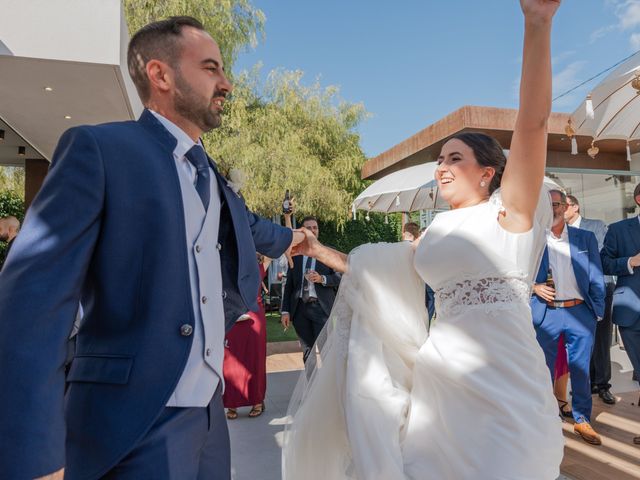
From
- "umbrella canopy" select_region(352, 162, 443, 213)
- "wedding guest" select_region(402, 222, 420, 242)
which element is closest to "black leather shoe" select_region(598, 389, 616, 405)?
"umbrella canopy" select_region(352, 162, 443, 213)

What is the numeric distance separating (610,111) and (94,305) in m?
5.53

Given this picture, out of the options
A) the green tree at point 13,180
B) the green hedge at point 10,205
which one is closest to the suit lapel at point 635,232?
the green hedge at point 10,205

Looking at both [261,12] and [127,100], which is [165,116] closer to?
[127,100]

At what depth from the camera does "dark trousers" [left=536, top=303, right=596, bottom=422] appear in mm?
4867

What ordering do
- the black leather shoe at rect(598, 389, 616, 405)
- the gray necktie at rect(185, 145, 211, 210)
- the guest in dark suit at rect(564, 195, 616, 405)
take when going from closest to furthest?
the gray necktie at rect(185, 145, 211, 210) < the black leather shoe at rect(598, 389, 616, 405) < the guest in dark suit at rect(564, 195, 616, 405)

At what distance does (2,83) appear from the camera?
7.33 metres

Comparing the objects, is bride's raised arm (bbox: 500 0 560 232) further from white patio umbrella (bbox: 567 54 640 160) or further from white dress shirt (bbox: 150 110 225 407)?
white patio umbrella (bbox: 567 54 640 160)

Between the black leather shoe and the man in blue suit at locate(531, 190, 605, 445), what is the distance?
1396 mm

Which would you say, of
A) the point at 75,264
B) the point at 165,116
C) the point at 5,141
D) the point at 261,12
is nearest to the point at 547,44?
the point at 165,116

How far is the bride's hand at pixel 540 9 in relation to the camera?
1.64 metres

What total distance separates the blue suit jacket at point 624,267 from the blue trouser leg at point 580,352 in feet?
1.26

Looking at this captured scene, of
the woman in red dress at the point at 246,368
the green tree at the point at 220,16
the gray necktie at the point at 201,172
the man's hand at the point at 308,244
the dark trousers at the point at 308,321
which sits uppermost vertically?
the green tree at the point at 220,16

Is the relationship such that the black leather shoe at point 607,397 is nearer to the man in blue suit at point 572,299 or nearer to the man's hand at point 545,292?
the man in blue suit at point 572,299

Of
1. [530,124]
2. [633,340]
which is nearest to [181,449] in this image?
[530,124]
